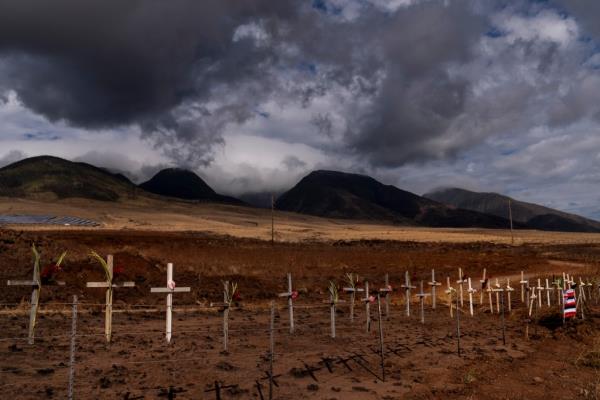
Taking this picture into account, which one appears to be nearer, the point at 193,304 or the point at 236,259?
the point at 193,304

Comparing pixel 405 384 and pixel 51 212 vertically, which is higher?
pixel 51 212

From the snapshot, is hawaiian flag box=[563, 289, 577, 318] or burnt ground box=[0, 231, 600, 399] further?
hawaiian flag box=[563, 289, 577, 318]

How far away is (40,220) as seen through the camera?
99000 millimetres

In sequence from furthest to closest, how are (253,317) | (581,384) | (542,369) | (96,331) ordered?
(253,317)
(96,331)
(542,369)
(581,384)

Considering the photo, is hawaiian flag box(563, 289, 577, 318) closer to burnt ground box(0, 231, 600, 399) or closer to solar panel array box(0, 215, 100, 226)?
burnt ground box(0, 231, 600, 399)

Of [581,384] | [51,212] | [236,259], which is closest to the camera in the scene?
[581,384]

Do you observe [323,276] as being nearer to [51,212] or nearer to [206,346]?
[206,346]

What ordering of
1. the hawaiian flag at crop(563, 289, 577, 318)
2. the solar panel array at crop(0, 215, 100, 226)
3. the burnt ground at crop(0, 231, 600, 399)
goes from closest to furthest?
the burnt ground at crop(0, 231, 600, 399) → the hawaiian flag at crop(563, 289, 577, 318) → the solar panel array at crop(0, 215, 100, 226)

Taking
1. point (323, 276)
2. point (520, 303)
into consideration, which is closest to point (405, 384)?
point (520, 303)

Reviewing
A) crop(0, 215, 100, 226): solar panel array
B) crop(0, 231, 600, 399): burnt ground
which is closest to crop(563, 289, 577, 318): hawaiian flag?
crop(0, 231, 600, 399): burnt ground

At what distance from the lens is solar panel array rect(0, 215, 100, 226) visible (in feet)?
308

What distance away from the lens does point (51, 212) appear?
116250 mm

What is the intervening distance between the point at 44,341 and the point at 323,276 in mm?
23982

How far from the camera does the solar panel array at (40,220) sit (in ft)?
308
